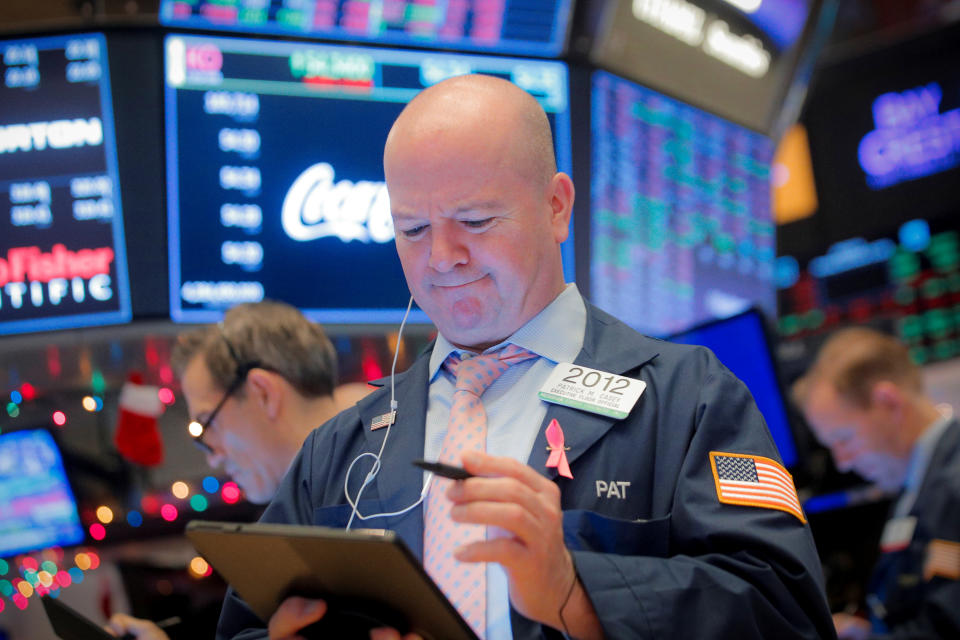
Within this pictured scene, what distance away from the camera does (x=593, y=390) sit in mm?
1615

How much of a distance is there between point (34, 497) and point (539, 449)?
2.83 metres

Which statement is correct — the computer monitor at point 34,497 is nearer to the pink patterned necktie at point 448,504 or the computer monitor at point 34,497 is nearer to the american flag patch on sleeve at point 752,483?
the pink patterned necktie at point 448,504

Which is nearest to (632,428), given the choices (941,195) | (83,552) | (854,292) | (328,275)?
(328,275)

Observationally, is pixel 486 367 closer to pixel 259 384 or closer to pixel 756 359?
pixel 259 384

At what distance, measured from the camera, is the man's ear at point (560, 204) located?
179 centimetres

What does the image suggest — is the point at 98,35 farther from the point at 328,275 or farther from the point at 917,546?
the point at 917,546

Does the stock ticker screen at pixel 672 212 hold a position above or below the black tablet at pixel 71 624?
above

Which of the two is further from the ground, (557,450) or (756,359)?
(557,450)

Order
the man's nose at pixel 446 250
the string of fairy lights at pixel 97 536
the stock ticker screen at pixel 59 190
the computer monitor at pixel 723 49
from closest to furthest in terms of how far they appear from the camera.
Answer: the man's nose at pixel 446 250
the stock ticker screen at pixel 59 190
the computer monitor at pixel 723 49
the string of fairy lights at pixel 97 536

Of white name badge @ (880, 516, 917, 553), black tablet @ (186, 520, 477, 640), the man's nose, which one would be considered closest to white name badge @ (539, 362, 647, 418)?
the man's nose

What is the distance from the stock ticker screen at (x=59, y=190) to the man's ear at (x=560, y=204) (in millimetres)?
1795

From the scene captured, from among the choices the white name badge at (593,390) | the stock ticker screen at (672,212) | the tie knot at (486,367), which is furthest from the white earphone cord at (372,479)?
the stock ticker screen at (672,212)

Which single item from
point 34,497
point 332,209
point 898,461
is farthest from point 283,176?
point 898,461

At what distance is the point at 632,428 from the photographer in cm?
159
